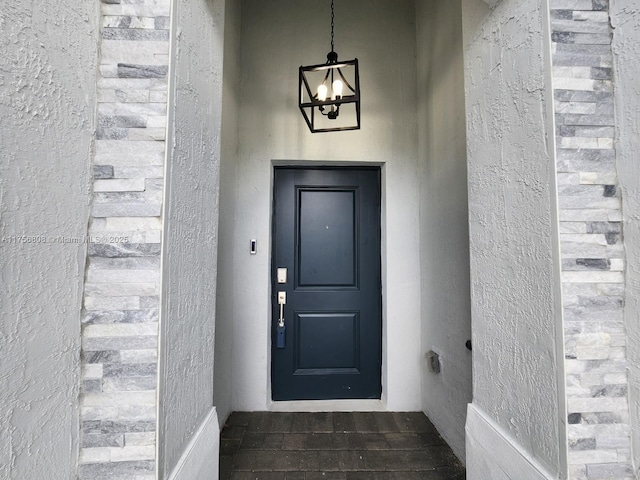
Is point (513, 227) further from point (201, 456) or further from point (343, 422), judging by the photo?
point (343, 422)

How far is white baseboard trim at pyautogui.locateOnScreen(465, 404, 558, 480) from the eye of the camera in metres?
0.83

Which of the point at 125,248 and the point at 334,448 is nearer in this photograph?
the point at 125,248

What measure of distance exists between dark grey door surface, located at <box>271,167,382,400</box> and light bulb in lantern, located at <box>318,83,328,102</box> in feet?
2.22

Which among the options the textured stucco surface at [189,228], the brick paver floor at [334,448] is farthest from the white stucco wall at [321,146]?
the textured stucco surface at [189,228]

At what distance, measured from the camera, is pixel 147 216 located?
0.79m

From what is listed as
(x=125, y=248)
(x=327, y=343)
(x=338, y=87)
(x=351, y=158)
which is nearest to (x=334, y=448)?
(x=327, y=343)

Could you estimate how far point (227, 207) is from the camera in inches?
81.8

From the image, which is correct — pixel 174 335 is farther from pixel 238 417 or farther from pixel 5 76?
pixel 238 417

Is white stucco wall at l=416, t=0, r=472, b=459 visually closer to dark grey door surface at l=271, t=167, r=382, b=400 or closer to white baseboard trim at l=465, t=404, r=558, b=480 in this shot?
dark grey door surface at l=271, t=167, r=382, b=400

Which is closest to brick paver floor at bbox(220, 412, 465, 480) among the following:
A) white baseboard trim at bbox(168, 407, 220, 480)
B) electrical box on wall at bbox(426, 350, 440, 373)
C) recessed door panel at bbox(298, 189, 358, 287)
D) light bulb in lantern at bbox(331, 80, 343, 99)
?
electrical box on wall at bbox(426, 350, 440, 373)

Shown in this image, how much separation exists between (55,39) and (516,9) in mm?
1194

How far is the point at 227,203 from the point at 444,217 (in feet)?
4.64

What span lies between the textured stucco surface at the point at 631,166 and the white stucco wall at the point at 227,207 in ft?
5.83

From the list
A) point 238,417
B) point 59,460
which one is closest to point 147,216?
point 59,460
